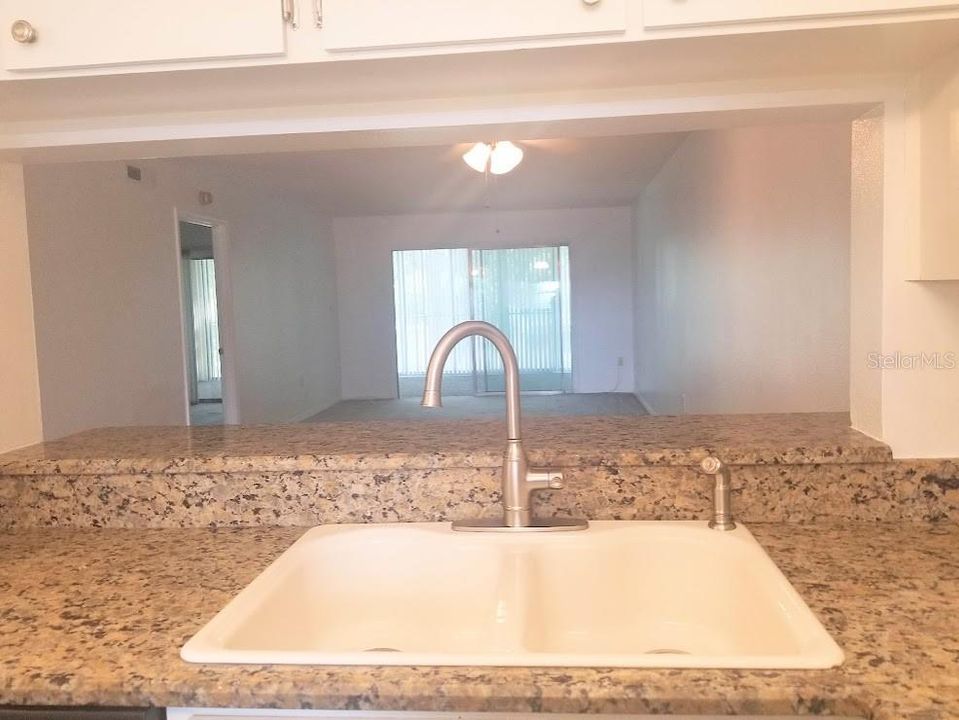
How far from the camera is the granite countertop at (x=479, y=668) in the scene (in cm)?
75

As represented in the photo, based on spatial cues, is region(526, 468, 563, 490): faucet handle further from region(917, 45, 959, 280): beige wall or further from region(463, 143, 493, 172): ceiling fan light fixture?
region(463, 143, 493, 172): ceiling fan light fixture

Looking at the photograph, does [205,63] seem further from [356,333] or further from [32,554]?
[356,333]

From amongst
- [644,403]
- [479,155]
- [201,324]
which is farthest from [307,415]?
[479,155]

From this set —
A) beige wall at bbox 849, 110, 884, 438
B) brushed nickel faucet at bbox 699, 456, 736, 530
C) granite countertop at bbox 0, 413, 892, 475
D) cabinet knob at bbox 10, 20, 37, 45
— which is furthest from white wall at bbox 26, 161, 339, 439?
beige wall at bbox 849, 110, 884, 438

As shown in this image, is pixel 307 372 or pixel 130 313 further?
pixel 307 372

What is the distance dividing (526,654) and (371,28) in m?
0.86

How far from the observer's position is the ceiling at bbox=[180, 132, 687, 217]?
16.8ft

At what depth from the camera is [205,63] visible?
106cm

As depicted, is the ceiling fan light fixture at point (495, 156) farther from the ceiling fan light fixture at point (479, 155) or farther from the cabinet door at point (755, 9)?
the cabinet door at point (755, 9)

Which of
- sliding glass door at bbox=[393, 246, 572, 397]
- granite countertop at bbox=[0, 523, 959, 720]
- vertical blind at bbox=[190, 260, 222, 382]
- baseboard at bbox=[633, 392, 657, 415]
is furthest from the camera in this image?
vertical blind at bbox=[190, 260, 222, 382]

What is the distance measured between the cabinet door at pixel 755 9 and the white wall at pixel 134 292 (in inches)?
129

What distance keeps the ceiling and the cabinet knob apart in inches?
121

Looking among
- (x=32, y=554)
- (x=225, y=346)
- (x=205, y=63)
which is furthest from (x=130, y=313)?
(x=205, y=63)

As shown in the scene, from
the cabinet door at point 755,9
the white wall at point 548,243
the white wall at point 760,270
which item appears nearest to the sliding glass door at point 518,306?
the white wall at point 548,243
